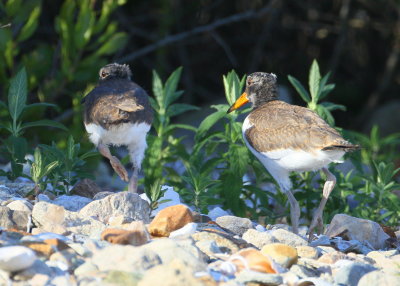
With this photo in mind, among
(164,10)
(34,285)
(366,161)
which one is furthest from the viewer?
(164,10)

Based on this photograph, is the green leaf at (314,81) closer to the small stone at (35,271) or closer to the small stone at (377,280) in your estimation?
the small stone at (377,280)

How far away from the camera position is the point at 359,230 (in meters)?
5.67

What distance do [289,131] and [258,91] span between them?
0.84 meters

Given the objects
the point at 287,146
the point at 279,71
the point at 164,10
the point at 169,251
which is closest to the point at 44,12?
the point at 164,10

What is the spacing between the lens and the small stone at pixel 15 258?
12.0 ft

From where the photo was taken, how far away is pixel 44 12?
35.6 feet

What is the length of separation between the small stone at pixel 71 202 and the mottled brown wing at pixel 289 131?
55.6 inches

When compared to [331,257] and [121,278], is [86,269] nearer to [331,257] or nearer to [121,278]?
[121,278]

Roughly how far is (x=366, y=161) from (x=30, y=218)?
3.87 m

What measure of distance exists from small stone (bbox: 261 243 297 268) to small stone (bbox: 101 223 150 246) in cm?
69

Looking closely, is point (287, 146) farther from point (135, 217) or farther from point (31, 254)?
point (31, 254)

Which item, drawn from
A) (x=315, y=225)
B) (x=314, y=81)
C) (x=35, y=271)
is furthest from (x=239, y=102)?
(x=35, y=271)

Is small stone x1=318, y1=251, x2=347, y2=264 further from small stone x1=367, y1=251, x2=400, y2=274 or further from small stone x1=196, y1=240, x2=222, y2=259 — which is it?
small stone x1=196, y1=240, x2=222, y2=259

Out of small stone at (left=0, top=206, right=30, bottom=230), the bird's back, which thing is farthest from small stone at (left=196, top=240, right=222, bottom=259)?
the bird's back
